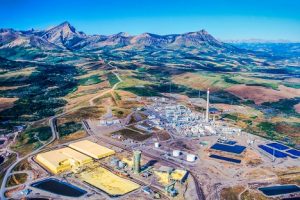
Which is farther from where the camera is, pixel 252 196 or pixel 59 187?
pixel 59 187

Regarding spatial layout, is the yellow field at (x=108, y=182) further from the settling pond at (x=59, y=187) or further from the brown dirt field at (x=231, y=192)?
the brown dirt field at (x=231, y=192)

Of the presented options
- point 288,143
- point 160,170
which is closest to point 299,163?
point 288,143

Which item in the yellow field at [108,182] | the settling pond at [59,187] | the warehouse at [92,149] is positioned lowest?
the settling pond at [59,187]

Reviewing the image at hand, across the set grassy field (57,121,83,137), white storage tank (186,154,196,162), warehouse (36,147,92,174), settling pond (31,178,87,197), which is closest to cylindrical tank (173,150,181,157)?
white storage tank (186,154,196,162)

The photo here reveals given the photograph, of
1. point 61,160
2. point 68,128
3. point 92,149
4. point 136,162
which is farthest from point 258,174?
point 68,128

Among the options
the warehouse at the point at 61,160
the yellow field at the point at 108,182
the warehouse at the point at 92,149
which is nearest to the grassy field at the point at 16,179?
the warehouse at the point at 61,160

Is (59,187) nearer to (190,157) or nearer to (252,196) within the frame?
(190,157)
